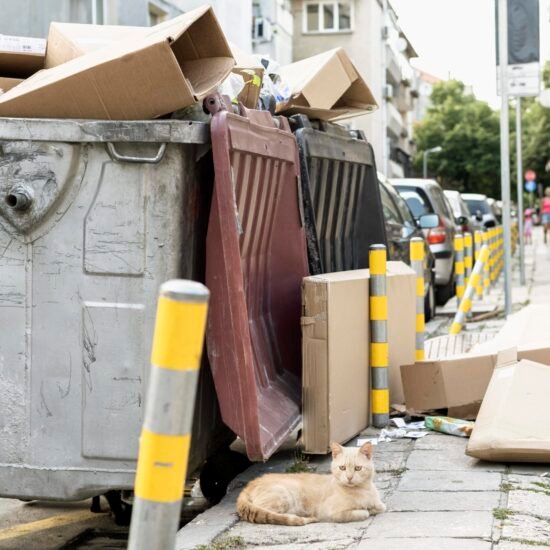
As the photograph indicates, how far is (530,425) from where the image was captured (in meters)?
5.90

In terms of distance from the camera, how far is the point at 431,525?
4.82 metres

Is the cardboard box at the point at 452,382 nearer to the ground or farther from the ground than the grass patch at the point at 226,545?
farther from the ground

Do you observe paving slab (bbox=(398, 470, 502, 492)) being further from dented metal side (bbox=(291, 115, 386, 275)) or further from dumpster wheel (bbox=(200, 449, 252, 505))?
dented metal side (bbox=(291, 115, 386, 275))

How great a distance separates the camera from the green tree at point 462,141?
92875mm

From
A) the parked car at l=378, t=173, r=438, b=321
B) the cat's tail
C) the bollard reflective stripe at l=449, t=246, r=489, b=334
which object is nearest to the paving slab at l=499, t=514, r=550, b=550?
the cat's tail

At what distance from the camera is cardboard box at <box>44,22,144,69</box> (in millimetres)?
5957

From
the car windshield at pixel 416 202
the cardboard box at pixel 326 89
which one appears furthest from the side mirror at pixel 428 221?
the cardboard box at pixel 326 89

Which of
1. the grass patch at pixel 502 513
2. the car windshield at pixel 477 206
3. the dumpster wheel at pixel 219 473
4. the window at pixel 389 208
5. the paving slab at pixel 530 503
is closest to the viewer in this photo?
the grass patch at pixel 502 513

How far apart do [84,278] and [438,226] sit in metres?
12.8

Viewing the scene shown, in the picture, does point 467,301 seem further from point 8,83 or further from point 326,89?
point 8,83

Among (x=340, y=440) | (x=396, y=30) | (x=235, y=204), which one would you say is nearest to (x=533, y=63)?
(x=340, y=440)

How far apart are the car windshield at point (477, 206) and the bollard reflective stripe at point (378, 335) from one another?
29.2m

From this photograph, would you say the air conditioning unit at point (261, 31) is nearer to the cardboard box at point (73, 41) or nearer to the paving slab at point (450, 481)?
the cardboard box at point (73, 41)

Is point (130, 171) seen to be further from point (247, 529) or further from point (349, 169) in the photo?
point (349, 169)
